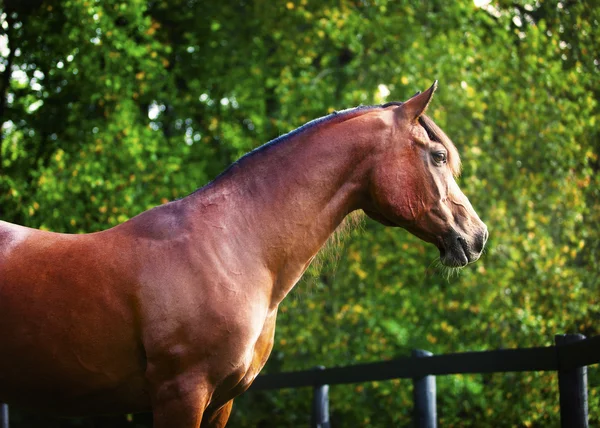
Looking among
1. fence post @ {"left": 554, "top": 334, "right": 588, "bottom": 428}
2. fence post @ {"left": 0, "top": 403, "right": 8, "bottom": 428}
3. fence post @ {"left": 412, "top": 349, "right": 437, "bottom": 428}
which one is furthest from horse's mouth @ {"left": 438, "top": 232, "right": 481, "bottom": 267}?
fence post @ {"left": 0, "top": 403, "right": 8, "bottom": 428}

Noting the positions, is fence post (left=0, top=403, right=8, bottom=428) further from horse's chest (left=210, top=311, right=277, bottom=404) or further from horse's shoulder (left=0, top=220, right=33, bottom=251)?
horse's chest (left=210, top=311, right=277, bottom=404)

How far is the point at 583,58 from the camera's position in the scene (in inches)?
394

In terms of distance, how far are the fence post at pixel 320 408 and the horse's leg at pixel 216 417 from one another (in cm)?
359

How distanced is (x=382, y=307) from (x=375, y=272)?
1.86ft

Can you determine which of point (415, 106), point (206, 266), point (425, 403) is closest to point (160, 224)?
point (206, 266)

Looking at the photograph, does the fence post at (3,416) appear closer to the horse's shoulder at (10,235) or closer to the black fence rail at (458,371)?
the black fence rail at (458,371)

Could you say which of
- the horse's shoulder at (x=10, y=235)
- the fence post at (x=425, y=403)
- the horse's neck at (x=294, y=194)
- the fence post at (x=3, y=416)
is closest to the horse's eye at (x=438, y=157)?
the horse's neck at (x=294, y=194)

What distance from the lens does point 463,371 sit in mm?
5324

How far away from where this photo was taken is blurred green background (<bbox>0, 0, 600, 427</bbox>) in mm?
9797

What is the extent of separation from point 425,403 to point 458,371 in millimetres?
335

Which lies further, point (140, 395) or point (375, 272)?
point (375, 272)

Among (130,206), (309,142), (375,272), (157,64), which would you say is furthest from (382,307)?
(309,142)

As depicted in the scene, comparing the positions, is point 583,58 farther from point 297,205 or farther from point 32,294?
point 32,294

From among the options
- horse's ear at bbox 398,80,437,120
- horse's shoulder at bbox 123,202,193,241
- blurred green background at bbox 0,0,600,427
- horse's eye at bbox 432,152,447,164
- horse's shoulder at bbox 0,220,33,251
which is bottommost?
blurred green background at bbox 0,0,600,427
